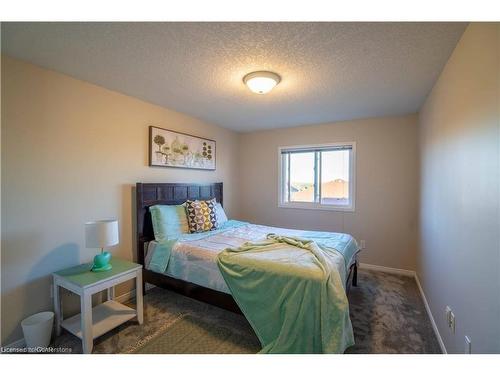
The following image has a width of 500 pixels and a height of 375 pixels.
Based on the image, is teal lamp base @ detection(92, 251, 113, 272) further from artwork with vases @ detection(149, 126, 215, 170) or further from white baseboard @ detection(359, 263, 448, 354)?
white baseboard @ detection(359, 263, 448, 354)

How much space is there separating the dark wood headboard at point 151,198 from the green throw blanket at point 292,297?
118 centimetres

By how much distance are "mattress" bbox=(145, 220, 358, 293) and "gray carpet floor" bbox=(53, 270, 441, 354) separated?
376 millimetres

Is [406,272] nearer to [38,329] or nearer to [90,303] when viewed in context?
[90,303]

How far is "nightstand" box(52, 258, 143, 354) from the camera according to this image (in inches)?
63.1

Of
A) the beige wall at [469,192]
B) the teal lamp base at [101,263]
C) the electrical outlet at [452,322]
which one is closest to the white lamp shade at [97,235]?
the teal lamp base at [101,263]

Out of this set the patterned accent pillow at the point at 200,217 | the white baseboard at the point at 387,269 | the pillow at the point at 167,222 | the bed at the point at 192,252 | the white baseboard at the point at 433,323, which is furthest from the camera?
the white baseboard at the point at 387,269

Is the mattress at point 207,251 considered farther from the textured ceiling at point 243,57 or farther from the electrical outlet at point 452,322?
the textured ceiling at point 243,57

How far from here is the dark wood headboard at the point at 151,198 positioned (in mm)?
2529

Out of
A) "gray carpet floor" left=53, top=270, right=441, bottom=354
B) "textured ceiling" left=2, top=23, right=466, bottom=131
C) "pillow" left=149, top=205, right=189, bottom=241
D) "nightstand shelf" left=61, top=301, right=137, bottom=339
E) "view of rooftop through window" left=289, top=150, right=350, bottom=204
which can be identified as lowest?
"gray carpet floor" left=53, top=270, right=441, bottom=354

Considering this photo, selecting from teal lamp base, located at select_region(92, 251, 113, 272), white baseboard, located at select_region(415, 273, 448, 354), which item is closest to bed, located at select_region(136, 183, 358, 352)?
teal lamp base, located at select_region(92, 251, 113, 272)
